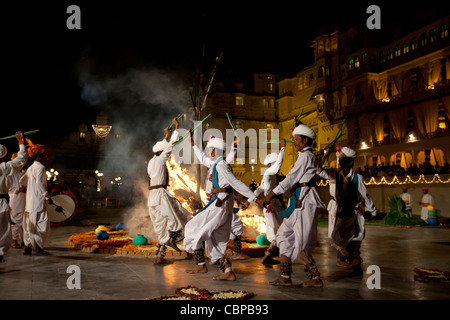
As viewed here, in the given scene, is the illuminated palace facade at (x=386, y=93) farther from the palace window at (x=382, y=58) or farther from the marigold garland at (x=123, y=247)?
the marigold garland at (x=123, y=247)

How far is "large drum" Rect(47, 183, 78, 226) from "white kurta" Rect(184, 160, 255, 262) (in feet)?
28.4

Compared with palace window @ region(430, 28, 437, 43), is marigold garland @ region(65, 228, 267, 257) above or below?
below

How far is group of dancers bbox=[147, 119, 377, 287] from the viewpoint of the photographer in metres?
5.33

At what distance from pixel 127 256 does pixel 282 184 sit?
4165 millimetres

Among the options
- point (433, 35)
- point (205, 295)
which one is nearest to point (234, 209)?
point (205, 295)

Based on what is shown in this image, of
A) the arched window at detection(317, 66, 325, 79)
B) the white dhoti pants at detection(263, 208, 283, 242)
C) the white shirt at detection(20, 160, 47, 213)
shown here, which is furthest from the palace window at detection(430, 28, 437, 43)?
the white shirt at detection(20, 160, 47, 213)

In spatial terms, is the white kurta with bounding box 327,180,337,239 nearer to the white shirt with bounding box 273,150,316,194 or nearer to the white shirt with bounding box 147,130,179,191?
the white shirt with bounding box 273,150,316,194

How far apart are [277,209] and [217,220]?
2.38 metres

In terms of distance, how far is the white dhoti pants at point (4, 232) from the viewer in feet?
22.0

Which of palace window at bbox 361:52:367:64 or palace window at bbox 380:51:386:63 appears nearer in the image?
palace window at bbox 380:51:386:63

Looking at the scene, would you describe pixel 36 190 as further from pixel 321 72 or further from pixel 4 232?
pixel 321 72
